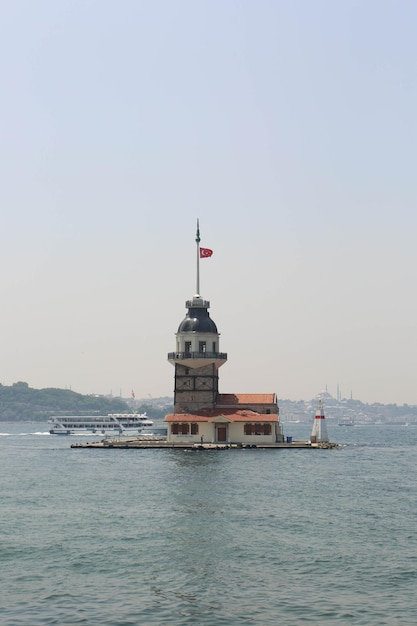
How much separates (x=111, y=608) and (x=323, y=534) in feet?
61.7

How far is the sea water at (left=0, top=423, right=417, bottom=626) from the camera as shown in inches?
1316

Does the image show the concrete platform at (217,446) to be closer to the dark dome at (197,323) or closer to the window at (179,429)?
the window at (179,429)

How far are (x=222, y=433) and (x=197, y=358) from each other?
10882 millimetres

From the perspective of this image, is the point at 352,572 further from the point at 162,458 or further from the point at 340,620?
the point at 162,458

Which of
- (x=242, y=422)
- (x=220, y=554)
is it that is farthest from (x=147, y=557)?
(x=242, y=422)

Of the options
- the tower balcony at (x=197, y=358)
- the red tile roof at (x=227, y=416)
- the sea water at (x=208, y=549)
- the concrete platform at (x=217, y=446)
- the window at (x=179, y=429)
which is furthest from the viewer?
the tower balcony at (x=197, y=358)

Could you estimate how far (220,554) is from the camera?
43.6 m

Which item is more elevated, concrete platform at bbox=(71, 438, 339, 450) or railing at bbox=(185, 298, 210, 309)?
railing at bbox=(185, 298, 210, 309)

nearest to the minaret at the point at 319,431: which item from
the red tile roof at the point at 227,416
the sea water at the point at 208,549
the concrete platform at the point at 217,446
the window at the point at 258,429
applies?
the concrete platform at the point at 217,446

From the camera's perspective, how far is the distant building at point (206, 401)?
121562mm

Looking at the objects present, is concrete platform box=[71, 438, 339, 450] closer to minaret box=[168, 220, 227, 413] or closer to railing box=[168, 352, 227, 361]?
minaret box=[168, 220, 227, 413]

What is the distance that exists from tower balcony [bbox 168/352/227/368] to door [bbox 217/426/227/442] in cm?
948

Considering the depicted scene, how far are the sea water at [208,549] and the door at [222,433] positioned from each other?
36.6 meters

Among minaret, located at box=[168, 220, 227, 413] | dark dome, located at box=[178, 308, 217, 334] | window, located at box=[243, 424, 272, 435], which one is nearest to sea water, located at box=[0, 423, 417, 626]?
window, located at box=[243, 424, 272, 435]
